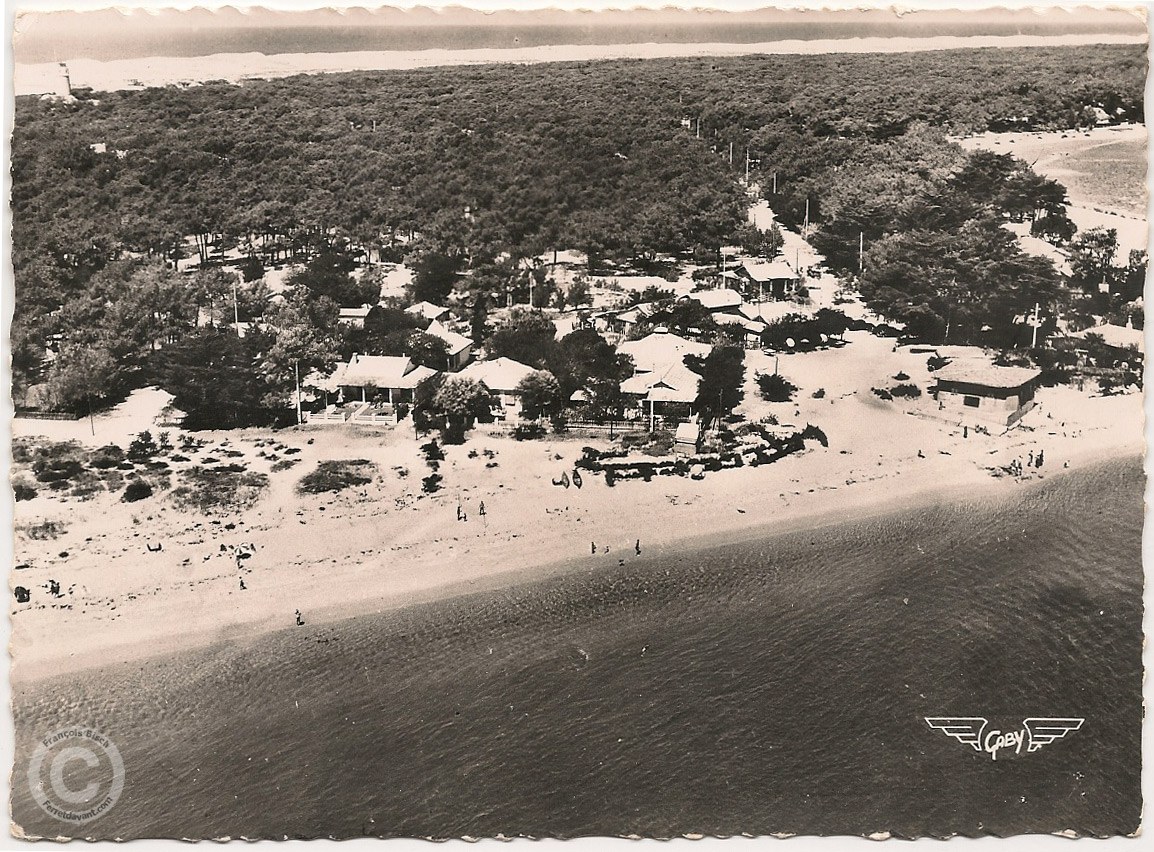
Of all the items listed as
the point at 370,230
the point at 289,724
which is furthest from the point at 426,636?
the point at 370,230

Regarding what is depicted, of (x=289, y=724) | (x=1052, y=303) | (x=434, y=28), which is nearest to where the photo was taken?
(x=289, y=724)

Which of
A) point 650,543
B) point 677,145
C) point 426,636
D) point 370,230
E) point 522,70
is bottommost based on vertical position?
point 426,636

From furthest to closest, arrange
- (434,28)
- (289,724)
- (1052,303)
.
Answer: (1052,303) → (434,28) → (289,724)

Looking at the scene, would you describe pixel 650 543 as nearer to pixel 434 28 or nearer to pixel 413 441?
pixel 413 441

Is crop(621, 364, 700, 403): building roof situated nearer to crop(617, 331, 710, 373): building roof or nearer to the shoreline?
crop(617, 331, 710, 373): building roof

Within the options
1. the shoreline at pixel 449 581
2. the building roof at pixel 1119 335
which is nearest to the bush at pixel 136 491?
the shoreline at pixel 449 581

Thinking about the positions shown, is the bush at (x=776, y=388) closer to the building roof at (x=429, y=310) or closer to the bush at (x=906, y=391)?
the bush at (x=906, y=391)

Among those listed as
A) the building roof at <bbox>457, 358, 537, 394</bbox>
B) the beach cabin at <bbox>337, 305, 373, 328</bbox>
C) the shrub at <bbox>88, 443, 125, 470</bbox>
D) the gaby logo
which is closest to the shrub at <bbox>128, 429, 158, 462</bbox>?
the shrub at <bbox>88, 443, 125, 470</bbox>
